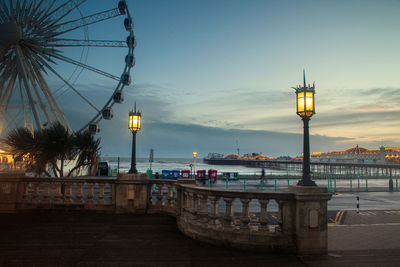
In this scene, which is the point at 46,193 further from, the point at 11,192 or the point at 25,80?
the point at 25,80

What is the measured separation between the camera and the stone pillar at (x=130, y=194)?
970 cm

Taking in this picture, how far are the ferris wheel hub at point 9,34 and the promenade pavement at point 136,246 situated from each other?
1807 centimetres

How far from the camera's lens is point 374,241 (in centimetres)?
732

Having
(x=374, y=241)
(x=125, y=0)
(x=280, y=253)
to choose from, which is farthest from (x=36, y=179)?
(x=125, y=0)

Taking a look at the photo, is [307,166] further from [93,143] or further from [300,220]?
[93,143]

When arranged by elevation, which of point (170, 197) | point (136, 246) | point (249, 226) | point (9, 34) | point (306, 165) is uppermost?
point (9, 34)

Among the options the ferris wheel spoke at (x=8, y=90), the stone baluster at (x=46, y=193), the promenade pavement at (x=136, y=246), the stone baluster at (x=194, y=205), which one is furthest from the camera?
the ferris wheel spoke at (x=8, y=90)

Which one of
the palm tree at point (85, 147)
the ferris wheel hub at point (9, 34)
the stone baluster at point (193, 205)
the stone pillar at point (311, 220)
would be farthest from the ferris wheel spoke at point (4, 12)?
the stone pillar at point (311, 220)

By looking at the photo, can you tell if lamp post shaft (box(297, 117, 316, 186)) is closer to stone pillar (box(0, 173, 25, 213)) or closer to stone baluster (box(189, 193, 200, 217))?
stone baluster (box(189, 193, 200, 217))

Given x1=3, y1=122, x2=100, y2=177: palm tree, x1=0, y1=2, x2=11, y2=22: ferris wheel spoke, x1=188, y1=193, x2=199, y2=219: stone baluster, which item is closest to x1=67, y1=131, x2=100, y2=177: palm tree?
x1=3, y1=122, x2=100, y2=177: palm tree

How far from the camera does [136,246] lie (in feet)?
20.1

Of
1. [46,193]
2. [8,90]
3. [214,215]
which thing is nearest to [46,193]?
[46,193]

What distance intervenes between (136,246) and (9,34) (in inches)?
890

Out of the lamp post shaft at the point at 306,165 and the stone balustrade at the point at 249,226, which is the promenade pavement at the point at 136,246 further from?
the lamp post shaft at the point at 306,165
